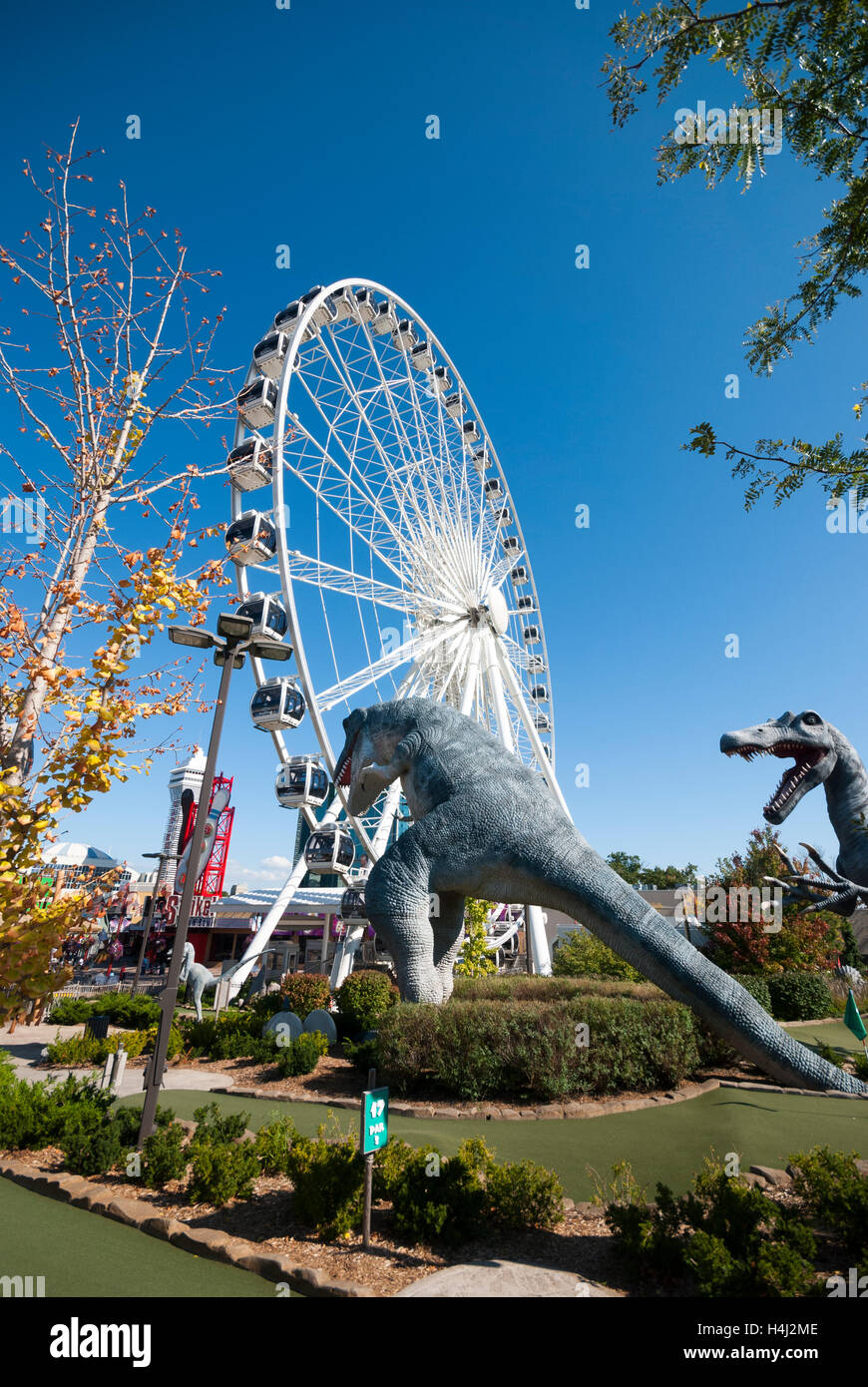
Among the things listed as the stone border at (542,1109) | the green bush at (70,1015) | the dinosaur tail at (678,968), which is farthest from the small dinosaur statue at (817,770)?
the green bush at (70,1015)

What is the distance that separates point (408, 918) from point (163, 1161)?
156 inches

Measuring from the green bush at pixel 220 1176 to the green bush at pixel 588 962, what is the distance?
17.1m

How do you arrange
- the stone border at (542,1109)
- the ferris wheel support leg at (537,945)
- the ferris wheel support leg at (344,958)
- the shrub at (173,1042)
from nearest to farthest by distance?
the stone border at (542,1109)
the shrub at (173,1042)
the ferris wheel support leg at (344,958)
the ferris wheel support leg at (537,945)

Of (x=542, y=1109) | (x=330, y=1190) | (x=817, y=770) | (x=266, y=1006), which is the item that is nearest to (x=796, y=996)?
(x=817, y=770)

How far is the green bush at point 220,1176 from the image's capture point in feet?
15.9

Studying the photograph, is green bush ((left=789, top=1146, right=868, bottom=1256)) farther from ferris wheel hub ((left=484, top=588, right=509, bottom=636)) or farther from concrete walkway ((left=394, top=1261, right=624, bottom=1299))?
ferris wheel hub ((left=484, top=588, right=509, bottom=636))

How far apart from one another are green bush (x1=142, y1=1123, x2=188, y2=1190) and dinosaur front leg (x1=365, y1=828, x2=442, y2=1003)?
3.73 metres

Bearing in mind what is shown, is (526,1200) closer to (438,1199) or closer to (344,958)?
(438,1199)

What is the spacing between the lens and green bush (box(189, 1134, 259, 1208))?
15.9 feet

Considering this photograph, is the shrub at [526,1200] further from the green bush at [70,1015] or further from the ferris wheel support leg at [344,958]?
the ferris wheel support leg at [344,958]

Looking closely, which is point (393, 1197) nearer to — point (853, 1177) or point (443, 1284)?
point (443, 1284)

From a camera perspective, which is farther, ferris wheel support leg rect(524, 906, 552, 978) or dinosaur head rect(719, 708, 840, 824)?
ferris wheel support leg rect(524, 906, 552, 978)

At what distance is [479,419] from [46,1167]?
86.2 ft

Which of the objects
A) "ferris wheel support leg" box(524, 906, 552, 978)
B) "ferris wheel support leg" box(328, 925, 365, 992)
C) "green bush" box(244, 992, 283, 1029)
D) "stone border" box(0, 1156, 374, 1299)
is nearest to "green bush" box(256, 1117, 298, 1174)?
"stone border" box(0, 1156, 374, 1299)
